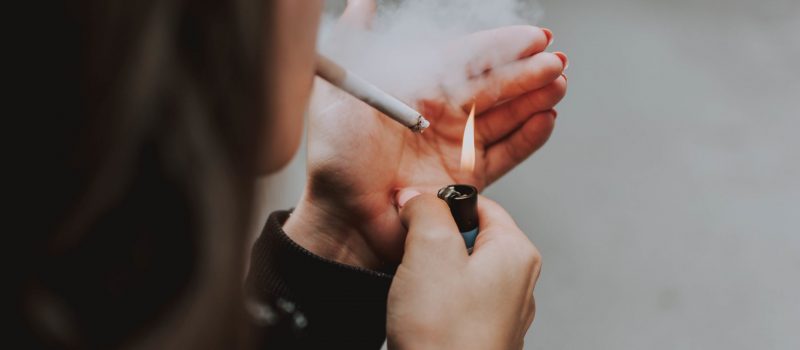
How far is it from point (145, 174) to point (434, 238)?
297 mm

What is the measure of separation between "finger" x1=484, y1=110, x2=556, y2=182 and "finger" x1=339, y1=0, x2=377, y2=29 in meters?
0.23

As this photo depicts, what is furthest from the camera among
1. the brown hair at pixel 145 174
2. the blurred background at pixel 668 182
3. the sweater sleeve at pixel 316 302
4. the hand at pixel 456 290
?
the blurred background at pixel 668 182

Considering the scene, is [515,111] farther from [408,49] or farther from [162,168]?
[162,168]

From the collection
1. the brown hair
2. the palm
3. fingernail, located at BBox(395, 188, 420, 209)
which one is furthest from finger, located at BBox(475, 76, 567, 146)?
the brown hair

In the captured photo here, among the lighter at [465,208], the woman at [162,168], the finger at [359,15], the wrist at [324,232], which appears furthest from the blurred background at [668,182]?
the woman at [162,168]

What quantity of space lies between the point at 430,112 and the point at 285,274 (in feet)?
0.89

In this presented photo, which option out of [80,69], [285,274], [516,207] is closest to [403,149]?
[285,274]

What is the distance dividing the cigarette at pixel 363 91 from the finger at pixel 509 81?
0.17 m

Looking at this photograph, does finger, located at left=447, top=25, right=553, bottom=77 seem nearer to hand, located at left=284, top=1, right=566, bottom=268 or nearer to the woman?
hand, located at left=284, top=1, right=566, bottom=268

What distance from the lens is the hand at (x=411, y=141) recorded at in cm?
77

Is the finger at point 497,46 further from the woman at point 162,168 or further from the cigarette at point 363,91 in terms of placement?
the woman at point 162,168

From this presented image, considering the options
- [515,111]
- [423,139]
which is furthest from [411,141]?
[515,111]

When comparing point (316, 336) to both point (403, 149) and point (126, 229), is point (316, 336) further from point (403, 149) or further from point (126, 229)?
point (126, 229)

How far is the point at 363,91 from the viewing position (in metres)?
0.60
